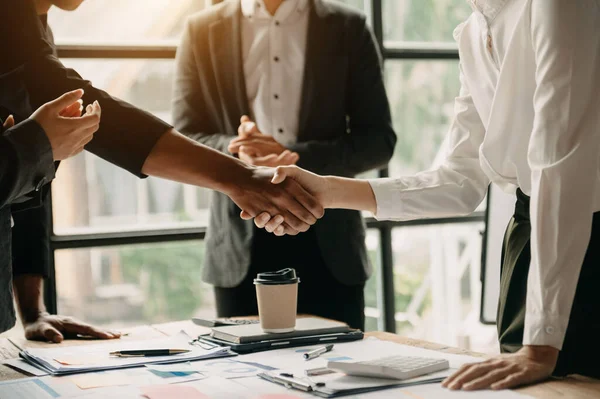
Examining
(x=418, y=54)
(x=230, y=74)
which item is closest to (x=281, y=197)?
(x=230, y=74)

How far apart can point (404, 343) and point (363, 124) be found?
1.28 meters

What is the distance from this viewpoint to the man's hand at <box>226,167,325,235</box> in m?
2.02

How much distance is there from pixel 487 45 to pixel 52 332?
117cm

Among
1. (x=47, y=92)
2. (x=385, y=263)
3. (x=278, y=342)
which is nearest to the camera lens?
(x=278, y=342)

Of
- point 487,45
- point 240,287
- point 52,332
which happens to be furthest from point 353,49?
point 52,332

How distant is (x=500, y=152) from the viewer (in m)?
1.54

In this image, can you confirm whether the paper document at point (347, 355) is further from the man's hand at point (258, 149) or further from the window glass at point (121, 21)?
the window glass at point (121, 21)

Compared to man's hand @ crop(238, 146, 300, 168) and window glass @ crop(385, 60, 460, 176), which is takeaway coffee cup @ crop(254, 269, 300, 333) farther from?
window glass @ crop(385, 60, 460, 176)

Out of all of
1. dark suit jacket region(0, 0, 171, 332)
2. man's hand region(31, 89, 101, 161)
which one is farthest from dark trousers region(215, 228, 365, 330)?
man's hand region(31, 89, 101, 161)

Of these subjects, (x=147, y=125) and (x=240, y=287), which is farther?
(x=240, y=287)

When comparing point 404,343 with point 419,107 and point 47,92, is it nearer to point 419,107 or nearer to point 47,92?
point 47,92

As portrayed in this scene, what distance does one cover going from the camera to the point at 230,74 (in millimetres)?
2758

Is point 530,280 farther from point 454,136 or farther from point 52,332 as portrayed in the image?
point 52,332

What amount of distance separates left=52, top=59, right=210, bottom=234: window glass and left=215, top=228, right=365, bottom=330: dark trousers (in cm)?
72
